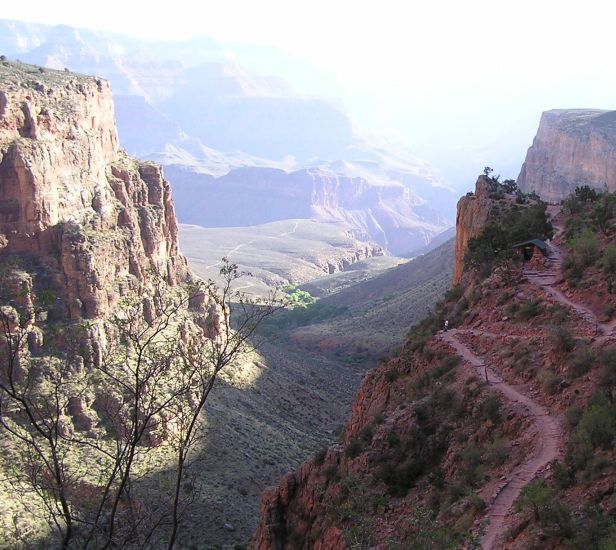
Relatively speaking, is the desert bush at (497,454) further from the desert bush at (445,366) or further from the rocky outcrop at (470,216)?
the rocky outcrop at (470,216)

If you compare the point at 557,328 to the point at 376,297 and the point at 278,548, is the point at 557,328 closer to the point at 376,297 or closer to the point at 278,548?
the point at 278,548

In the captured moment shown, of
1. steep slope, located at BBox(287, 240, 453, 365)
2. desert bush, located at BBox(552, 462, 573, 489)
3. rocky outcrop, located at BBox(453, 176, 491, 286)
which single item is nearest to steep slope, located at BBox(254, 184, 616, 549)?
desert bush, located at BBox(552, 462, 573, 489)

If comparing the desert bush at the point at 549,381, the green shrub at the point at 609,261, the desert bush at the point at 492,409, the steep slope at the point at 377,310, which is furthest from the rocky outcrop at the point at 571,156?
the desert bush at the point at 492,409

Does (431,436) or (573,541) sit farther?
(431,436)

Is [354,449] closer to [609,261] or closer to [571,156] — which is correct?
[609,261]

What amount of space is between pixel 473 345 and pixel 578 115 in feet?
310

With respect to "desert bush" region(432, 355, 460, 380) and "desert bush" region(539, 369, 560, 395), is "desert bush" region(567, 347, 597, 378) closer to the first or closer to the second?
"desert bush" region(539, 369, 560, 395)

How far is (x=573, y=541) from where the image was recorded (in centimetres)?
1118

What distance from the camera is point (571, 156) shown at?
91938mm

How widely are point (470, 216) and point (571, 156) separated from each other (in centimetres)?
5981

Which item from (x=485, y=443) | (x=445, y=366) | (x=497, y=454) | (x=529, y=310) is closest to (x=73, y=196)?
(x=445, y=366)

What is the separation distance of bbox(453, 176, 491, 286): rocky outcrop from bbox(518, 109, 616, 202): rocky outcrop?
4307 centimetres

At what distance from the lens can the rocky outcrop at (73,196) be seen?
132ft

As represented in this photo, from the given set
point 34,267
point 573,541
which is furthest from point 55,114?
point 573,541
